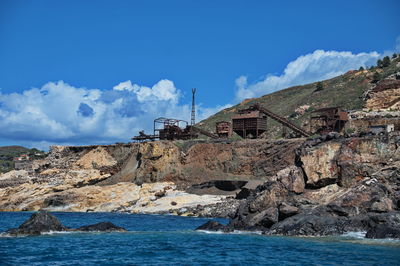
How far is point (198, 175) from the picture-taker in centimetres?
5500

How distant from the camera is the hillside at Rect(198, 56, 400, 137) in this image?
276 feet

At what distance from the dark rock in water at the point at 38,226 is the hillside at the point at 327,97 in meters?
56.5

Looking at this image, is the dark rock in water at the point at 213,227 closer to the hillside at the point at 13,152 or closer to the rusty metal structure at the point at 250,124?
the rusty metal structure at the point at 250,124

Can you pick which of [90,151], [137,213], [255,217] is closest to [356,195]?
[255,217]

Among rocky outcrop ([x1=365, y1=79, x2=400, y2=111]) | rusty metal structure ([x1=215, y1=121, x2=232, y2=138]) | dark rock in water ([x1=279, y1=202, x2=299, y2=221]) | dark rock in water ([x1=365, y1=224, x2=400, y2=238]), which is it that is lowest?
dark rock in water ([x1=365, y1=224, x2=400, y2=238])

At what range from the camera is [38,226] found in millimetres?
27672

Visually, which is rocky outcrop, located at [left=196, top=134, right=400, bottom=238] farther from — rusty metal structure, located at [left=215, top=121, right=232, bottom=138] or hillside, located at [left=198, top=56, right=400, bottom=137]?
hillside, located at [left=198, top=56, right=400, bottom=137]

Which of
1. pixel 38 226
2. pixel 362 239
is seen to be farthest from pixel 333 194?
pixel 38 226

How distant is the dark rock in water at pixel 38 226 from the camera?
2677 cm

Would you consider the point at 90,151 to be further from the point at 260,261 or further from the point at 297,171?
the point at 260,261

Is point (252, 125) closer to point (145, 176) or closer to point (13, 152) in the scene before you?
point (145, 176)

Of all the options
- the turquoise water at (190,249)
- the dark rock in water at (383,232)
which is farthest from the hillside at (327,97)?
the turquoise water at (190,249)

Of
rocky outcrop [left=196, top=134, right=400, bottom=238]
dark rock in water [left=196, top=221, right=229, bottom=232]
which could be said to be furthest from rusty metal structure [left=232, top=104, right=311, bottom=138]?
dark rock in water [left=196, top=221, right=229, bottom=232]

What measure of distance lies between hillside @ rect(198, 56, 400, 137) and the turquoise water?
53439mm
